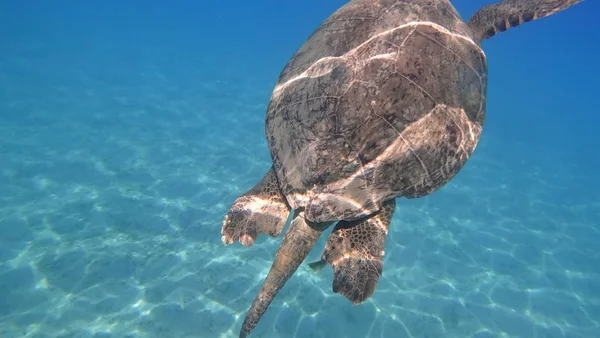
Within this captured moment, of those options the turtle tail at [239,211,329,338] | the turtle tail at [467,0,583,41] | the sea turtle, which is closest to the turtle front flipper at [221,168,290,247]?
the sea turtle

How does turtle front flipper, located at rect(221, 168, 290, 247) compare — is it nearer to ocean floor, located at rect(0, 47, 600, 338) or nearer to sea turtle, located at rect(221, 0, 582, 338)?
sea turtle, located at rect(221, 0, 582, 338)

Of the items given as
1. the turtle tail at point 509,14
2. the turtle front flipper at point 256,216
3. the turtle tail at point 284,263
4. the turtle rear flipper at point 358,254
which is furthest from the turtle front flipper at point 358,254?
A: the turtle tail at point 509,14

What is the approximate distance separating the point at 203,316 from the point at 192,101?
55.8 feet

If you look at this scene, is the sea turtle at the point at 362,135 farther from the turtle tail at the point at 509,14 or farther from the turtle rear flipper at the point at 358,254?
the turtle tail at the point at 509,14

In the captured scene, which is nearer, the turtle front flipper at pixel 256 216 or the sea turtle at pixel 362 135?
the sea turtle at pixel 362 135

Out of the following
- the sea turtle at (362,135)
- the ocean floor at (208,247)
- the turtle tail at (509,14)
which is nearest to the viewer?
the sea turtle at (362,135)

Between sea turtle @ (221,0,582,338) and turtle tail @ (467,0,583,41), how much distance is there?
1.60m

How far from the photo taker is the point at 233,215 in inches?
175

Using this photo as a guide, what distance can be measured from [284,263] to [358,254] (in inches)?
33.6

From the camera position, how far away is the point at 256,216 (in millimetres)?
4371

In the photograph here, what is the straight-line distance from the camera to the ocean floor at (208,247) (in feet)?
29.1

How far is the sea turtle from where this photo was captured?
3772 mm

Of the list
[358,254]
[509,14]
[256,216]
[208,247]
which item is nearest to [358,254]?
[358,254]

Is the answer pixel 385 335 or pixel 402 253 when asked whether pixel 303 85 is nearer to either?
pixel 385 335
